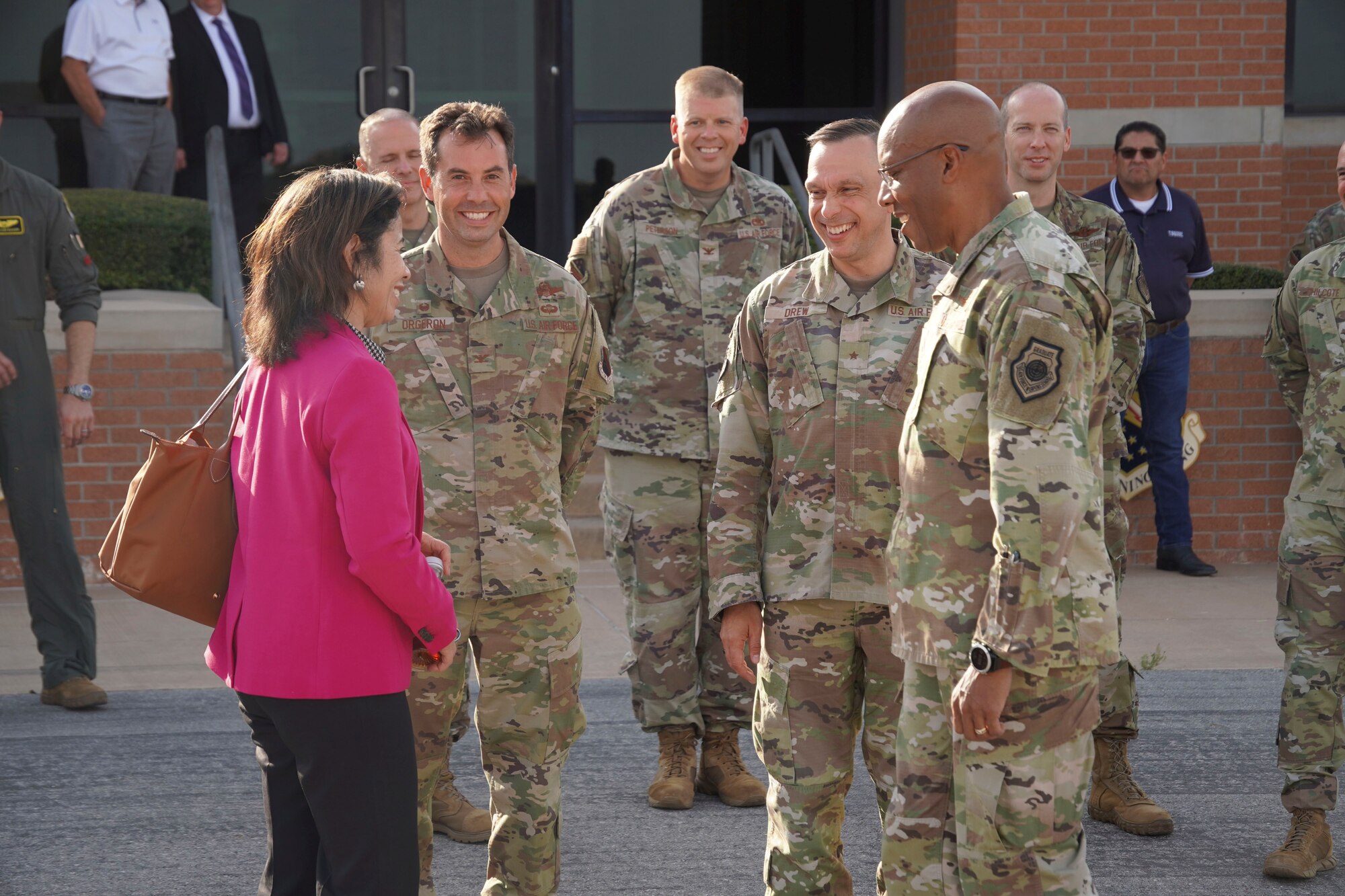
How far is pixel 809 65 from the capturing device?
11.4 meters

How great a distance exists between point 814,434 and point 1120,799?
2.03 metres

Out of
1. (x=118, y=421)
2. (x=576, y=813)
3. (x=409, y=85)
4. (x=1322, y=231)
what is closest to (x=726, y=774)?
(x=576, y=813)

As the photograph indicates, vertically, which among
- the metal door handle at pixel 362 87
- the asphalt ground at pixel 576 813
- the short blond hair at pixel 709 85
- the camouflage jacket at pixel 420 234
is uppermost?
the metal door handle at pixel 362 87

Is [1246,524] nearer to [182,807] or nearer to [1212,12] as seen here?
[1212,12]

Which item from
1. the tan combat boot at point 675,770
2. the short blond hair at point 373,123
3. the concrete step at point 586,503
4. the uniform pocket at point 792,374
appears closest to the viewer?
the uniform pocket at point 792,374

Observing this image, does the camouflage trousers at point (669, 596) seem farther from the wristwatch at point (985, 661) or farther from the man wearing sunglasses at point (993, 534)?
the wristwatch at point (985, 661)

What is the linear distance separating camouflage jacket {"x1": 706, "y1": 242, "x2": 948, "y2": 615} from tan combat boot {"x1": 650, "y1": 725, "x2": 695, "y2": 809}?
5.04ft

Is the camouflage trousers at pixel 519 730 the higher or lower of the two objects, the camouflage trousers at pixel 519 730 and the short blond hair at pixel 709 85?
the lower

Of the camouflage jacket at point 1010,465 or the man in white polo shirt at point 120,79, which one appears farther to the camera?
the man in white polo shirt at point 120,79

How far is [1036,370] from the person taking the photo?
2.85 meters

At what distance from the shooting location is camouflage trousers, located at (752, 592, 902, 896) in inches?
145

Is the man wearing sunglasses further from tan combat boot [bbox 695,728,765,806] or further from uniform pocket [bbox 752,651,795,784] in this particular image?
tan combat boot [bbox 695,728,765,806]

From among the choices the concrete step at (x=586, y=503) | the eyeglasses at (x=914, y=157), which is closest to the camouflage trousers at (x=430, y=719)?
the eyeglasses at (x=914, y=157)

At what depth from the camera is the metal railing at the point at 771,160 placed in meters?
9.59
